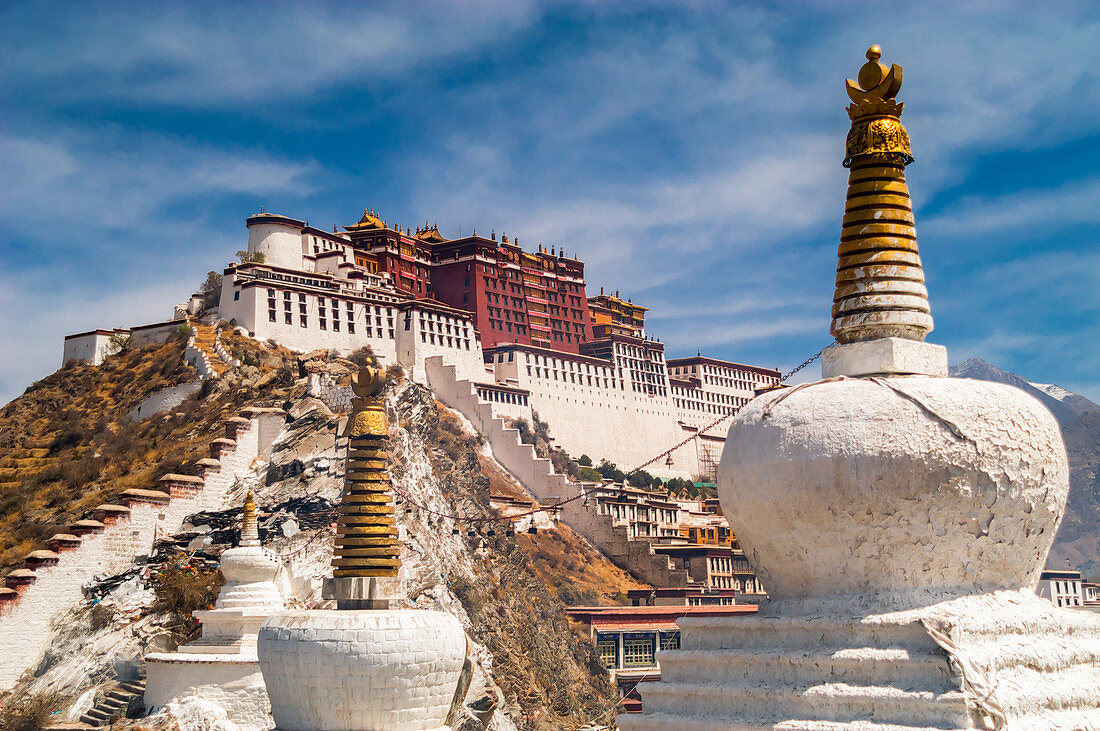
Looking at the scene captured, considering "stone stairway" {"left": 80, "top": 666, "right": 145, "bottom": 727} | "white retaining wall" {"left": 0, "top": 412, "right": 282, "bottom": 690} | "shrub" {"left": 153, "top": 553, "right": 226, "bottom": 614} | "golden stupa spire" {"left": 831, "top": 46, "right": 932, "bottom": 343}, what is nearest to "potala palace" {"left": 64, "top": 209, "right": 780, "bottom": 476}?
"white retaining wall" {"left": 0, "top": 412, "right": 282, "bottom": 690}

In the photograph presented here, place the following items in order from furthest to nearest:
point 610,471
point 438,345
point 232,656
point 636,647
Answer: point 610,471, point 438,345, point 636,647, point 232,656

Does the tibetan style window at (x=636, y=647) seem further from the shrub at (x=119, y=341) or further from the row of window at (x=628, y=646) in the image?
the shrub at (x=119, y=341)

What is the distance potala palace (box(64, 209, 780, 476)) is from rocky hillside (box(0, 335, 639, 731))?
4.27m

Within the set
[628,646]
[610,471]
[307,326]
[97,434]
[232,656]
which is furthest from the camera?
[610,471]

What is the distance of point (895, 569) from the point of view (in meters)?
11.2

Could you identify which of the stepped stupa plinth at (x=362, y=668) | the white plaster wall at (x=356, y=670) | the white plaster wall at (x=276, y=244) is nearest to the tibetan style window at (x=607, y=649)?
the stepped stupa plinth at (x=362, y=668)

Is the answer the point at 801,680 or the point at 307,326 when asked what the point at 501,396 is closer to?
the point at 307,326

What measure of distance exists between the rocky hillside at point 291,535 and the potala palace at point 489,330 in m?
4.27

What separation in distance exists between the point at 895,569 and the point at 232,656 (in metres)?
19.1

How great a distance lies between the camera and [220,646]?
88.8 ft

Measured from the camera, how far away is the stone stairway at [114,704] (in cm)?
2794

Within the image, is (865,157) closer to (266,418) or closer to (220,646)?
(220,646)

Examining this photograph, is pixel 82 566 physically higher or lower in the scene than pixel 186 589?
higher

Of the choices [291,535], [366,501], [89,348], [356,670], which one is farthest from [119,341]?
[356,670]
